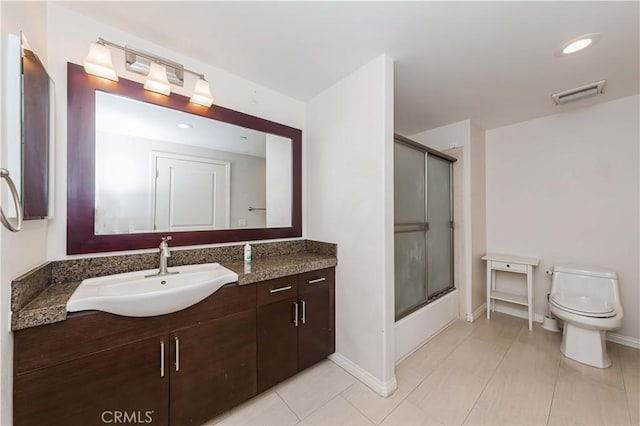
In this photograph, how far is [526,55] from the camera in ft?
5.20

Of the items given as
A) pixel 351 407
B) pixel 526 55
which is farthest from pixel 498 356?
pixel 526 55

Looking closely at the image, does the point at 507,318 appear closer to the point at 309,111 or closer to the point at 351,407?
the point at 351,407

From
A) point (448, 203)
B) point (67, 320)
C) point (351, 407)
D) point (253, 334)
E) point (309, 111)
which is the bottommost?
point (351, 407)

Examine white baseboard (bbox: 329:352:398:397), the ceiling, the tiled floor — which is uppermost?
the ceiling

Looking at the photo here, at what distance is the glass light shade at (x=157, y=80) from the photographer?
1413 millimetres

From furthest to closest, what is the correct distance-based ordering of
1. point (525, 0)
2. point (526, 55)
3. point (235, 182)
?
point (235, 182), point (526, 55), point (525, 0)

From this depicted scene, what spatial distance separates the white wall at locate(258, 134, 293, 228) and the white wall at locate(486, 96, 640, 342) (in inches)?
101

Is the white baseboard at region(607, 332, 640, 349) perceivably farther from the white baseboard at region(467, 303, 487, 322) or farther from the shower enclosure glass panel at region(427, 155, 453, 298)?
the shower enclosure glass panel at region(427, 155, 453, 298)

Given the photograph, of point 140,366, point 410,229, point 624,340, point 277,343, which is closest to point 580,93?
point 410,229

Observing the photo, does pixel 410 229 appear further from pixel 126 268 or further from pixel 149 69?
pixel 149 69

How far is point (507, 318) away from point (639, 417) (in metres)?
1.36

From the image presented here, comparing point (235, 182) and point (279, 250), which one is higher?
point (235, 182)

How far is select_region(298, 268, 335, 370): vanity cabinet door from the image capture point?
170 centimetres

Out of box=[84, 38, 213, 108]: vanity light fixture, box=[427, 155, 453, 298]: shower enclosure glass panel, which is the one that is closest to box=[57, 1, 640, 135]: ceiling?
box=[84, 38, 213, 108]: vanity light fixture
